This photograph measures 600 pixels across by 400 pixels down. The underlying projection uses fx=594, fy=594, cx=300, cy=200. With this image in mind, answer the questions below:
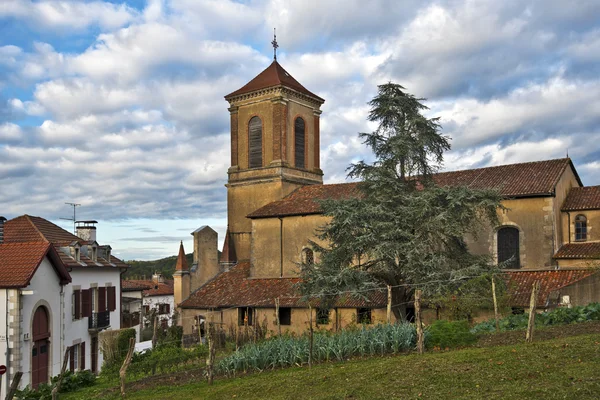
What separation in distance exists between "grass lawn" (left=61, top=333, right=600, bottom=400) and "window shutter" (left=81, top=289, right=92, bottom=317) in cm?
1326

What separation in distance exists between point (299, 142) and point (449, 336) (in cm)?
2454

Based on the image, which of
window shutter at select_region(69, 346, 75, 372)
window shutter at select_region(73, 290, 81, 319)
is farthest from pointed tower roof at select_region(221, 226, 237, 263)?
window shutter at select_region(69, 346, 75, 372)

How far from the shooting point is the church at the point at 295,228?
86.8 feet

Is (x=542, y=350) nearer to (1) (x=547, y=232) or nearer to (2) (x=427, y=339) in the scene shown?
(2) (x=427, y=339)

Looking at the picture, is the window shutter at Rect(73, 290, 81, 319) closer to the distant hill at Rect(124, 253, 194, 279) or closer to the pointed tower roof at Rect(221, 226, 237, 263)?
the pointed tower roof at Rect(221, 226, 237, 263)

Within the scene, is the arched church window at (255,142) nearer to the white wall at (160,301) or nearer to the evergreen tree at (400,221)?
the evergreen tree at (400,221)

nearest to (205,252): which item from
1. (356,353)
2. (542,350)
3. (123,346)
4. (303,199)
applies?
(303,199)

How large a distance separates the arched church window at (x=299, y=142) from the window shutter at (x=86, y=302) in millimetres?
15450

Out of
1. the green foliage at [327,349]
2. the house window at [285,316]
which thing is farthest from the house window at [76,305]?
the green foliage at [327,349]

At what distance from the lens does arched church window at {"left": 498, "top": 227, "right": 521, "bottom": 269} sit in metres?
27.5

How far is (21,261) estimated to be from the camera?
22.9 meters

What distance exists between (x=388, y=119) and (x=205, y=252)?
1807cm

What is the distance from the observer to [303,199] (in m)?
34.2

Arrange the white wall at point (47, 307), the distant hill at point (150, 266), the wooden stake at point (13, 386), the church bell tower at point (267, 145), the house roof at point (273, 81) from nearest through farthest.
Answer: the wooden stake at point (13, 386) → the white wall at point (47, 307) → the church bell tower at point (267, 145) → the house roof at point (273, 81) → the distant hill at point (150, 266)
